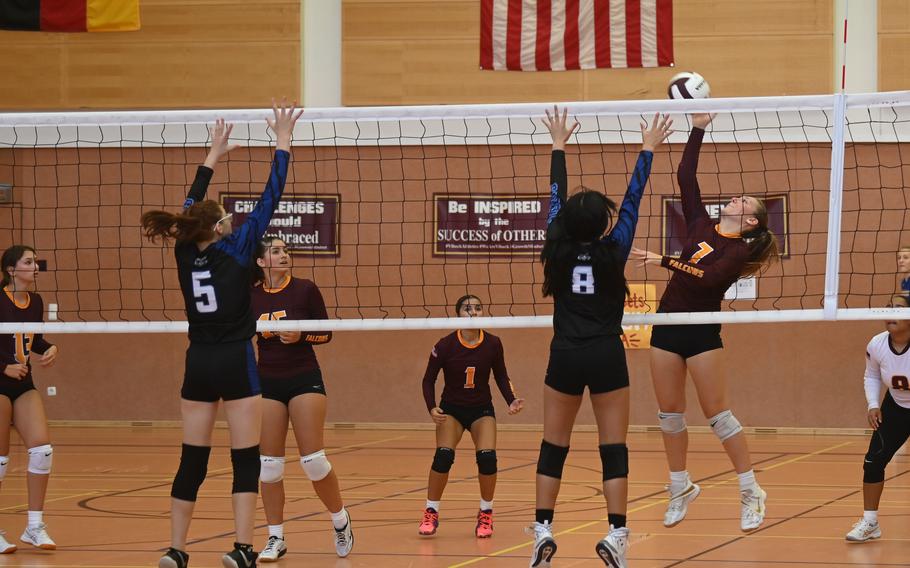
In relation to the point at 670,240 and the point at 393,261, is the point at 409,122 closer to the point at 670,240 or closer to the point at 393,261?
the point at 393,261

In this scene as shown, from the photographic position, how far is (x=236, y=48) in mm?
15922

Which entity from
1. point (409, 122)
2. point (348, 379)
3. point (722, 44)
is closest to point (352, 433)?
point (348, 379)

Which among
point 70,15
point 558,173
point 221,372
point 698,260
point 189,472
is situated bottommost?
point 189,472

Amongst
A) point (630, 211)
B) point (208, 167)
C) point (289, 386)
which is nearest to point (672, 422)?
point (630, 211)

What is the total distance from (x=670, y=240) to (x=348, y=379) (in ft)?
15.7

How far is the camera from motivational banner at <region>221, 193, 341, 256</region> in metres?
15.7

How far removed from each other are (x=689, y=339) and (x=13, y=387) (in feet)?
14.5

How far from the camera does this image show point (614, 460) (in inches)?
234

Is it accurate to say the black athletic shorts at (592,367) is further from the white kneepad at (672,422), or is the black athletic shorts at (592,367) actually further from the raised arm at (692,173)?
the raised arm at (692,173)

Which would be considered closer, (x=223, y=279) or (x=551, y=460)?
(x=223, y=279)

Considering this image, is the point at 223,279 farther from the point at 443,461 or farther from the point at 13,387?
the point at 443,461

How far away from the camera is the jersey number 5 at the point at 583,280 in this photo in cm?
582

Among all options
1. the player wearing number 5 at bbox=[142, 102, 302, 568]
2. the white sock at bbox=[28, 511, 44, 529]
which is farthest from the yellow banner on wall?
the player wearing number 5 at bbox=[142, 102, 302, 568]

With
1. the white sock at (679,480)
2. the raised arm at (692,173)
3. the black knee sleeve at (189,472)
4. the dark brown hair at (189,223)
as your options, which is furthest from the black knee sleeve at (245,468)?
the raised arm at (692,173)
